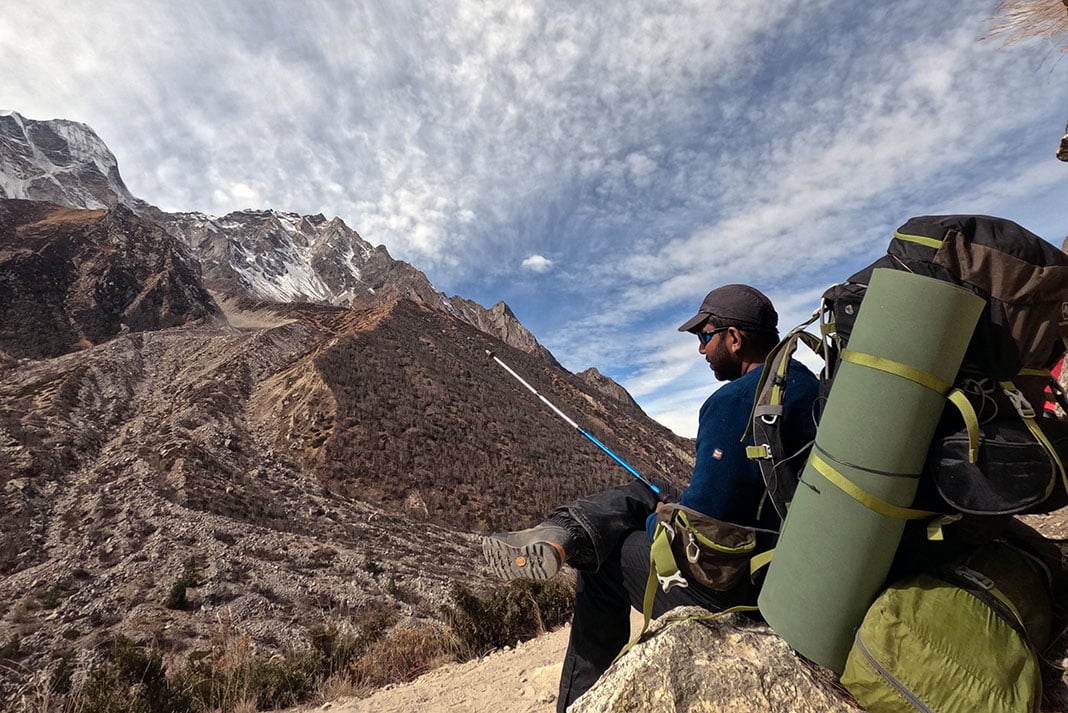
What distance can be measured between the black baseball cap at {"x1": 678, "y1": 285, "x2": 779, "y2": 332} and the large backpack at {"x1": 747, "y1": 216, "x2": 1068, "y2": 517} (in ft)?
3.39

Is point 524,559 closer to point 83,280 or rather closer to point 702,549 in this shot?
point 702,549

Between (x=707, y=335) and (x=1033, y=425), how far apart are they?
1.54 meters

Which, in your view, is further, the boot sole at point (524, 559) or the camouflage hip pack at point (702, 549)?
the boot sole at point (524, 559)

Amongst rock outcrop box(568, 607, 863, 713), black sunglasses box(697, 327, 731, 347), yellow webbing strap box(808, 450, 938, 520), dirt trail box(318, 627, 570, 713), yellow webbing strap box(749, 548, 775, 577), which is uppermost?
black sunglasses box(697, 327, 731, 347)

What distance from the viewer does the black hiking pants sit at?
2633mm

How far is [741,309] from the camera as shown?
8.63ft

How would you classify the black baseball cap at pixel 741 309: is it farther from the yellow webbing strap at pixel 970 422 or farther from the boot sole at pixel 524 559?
the boot sole at pixel 524 559

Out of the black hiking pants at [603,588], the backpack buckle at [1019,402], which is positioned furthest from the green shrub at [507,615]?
the backpack buckle at [1019,402]

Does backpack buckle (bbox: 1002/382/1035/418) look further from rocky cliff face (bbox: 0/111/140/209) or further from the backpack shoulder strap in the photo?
rocky cliff face (bbox: 0/111/140/209)

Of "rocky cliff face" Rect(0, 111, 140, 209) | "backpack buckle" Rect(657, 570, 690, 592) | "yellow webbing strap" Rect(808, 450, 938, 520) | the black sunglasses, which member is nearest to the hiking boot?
"backpack buckle" Rect(657, 570, 690, 592)

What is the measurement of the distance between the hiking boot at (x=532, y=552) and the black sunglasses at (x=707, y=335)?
1.31 m

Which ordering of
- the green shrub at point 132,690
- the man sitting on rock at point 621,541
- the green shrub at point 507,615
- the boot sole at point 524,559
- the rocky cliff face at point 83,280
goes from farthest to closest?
the rocky cliff face at point 83,280 → the green shrub at point 507,615 → the green shrub at point 132,690 → the boot sole at point 524,559 → the man sitting on rock at point 621,541

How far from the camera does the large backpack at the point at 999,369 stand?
1317 mm

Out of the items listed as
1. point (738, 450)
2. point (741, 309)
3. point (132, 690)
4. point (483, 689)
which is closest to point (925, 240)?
point (738, 450)
